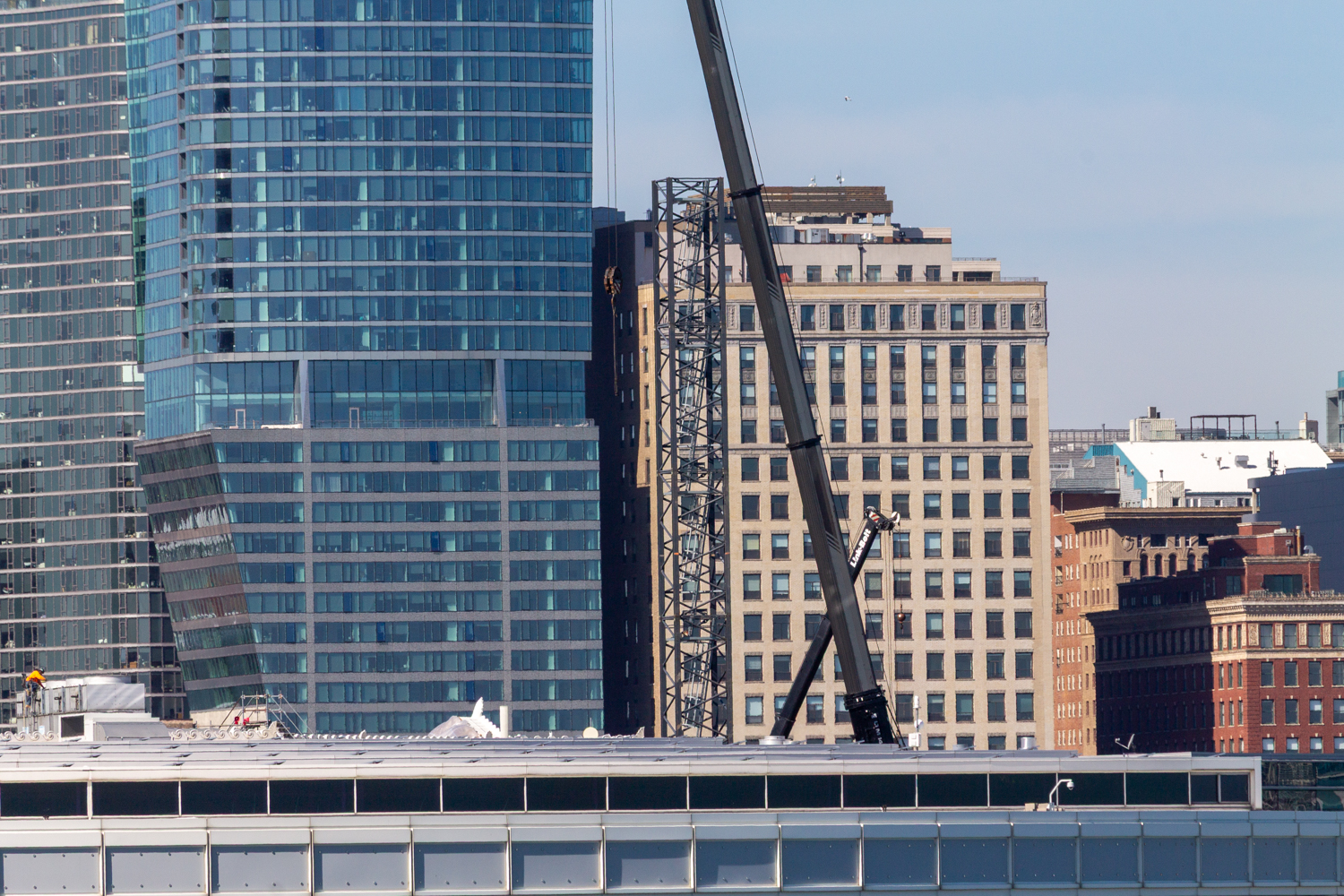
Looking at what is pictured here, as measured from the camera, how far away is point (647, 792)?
348ft

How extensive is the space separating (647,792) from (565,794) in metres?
3.21

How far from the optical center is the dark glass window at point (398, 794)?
10388 centimetres

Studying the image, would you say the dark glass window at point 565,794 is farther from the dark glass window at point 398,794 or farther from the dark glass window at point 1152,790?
the dark glass window at point 1152,790

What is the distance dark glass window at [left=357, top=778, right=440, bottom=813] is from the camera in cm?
10388

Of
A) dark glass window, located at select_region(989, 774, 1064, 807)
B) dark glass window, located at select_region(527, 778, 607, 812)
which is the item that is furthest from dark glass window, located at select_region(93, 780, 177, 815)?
dark glass window, located at select_region(989, 774, 1064, 807)

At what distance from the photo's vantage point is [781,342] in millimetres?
110500

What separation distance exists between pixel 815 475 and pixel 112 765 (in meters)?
29.4

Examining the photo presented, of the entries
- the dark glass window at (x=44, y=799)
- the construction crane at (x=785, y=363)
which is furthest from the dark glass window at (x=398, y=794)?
the construction crane at (x=785, y=363)

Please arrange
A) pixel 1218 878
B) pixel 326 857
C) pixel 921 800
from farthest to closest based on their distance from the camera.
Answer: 1. pixel 921 800
2. pixel 1218 878
3. pixel 326 857

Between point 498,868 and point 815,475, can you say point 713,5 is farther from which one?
point 498,868

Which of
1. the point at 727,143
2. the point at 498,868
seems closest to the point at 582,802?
the point at 498,868

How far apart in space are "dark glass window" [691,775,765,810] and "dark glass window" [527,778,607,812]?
3682mm

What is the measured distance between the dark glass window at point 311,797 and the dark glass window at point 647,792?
18.1 feet

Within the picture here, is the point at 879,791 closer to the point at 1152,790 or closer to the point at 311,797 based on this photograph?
the point at 1152,790
